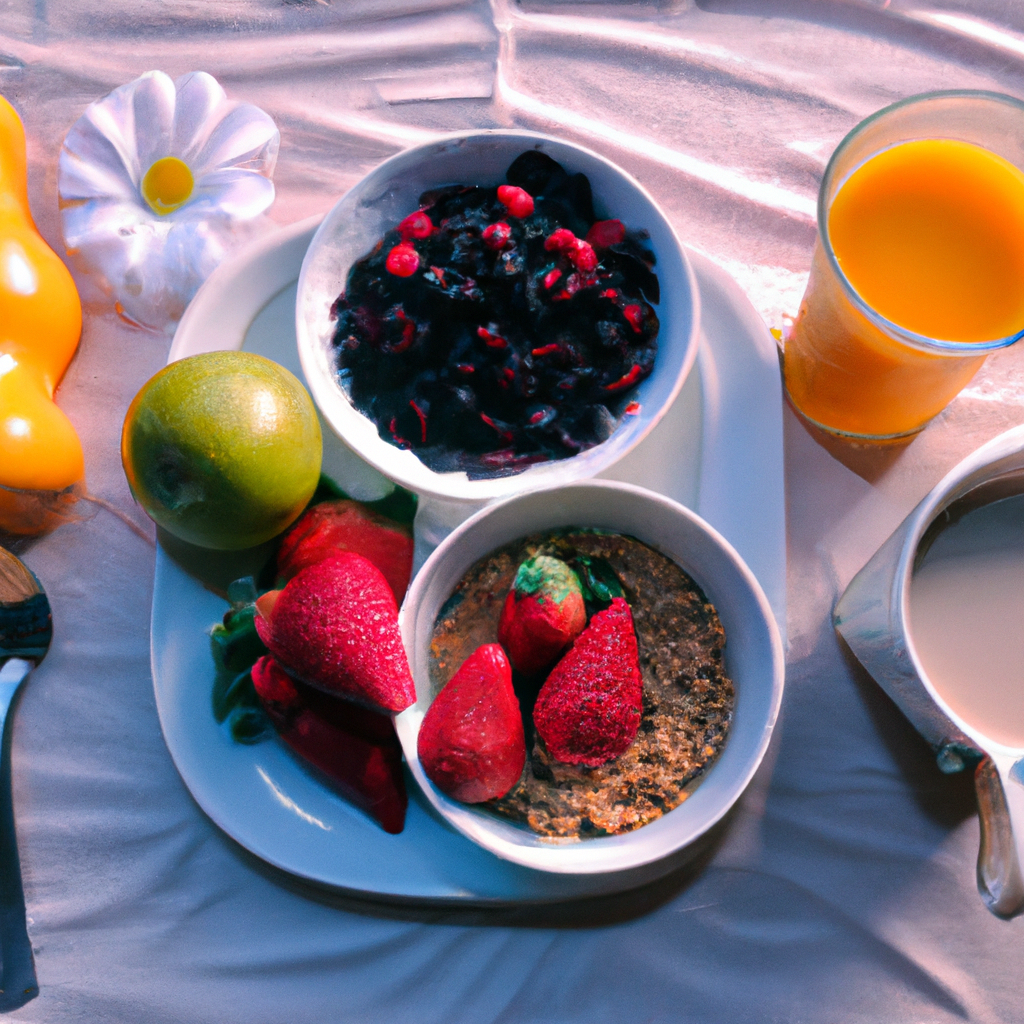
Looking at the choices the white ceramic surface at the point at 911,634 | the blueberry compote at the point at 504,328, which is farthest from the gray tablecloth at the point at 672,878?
the blueberry compote at the point at 504,328

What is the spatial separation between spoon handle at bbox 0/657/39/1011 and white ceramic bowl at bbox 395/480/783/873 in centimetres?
50

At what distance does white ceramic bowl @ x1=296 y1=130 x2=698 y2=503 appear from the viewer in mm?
746

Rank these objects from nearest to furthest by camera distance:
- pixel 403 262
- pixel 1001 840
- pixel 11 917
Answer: pixel 1001 840, pixel 403 262, pixel 11 917

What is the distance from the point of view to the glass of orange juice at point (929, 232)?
678 mm

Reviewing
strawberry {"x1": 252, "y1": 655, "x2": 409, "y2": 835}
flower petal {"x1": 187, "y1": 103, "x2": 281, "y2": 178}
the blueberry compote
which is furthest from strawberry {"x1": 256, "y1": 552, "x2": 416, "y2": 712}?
flower petal {"x1": 187, "y1": 103, "x2": 281, "y2": 178}

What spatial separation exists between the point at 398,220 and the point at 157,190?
326 millimetres

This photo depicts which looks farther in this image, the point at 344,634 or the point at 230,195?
the point at 230,195

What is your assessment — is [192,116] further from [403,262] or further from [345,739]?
[345,739]

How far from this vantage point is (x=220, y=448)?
704 millimetres

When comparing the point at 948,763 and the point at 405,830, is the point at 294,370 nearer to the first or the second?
the point at 405,830

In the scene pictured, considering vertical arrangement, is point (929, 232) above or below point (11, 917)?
above

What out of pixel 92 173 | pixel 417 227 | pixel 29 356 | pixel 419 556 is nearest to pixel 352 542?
pixel 419 556

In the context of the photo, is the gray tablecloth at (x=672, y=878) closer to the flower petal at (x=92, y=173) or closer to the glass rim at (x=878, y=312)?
the flower petal at (x=92, y=173)

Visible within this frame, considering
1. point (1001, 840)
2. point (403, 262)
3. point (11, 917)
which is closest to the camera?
point (1001, 840)
